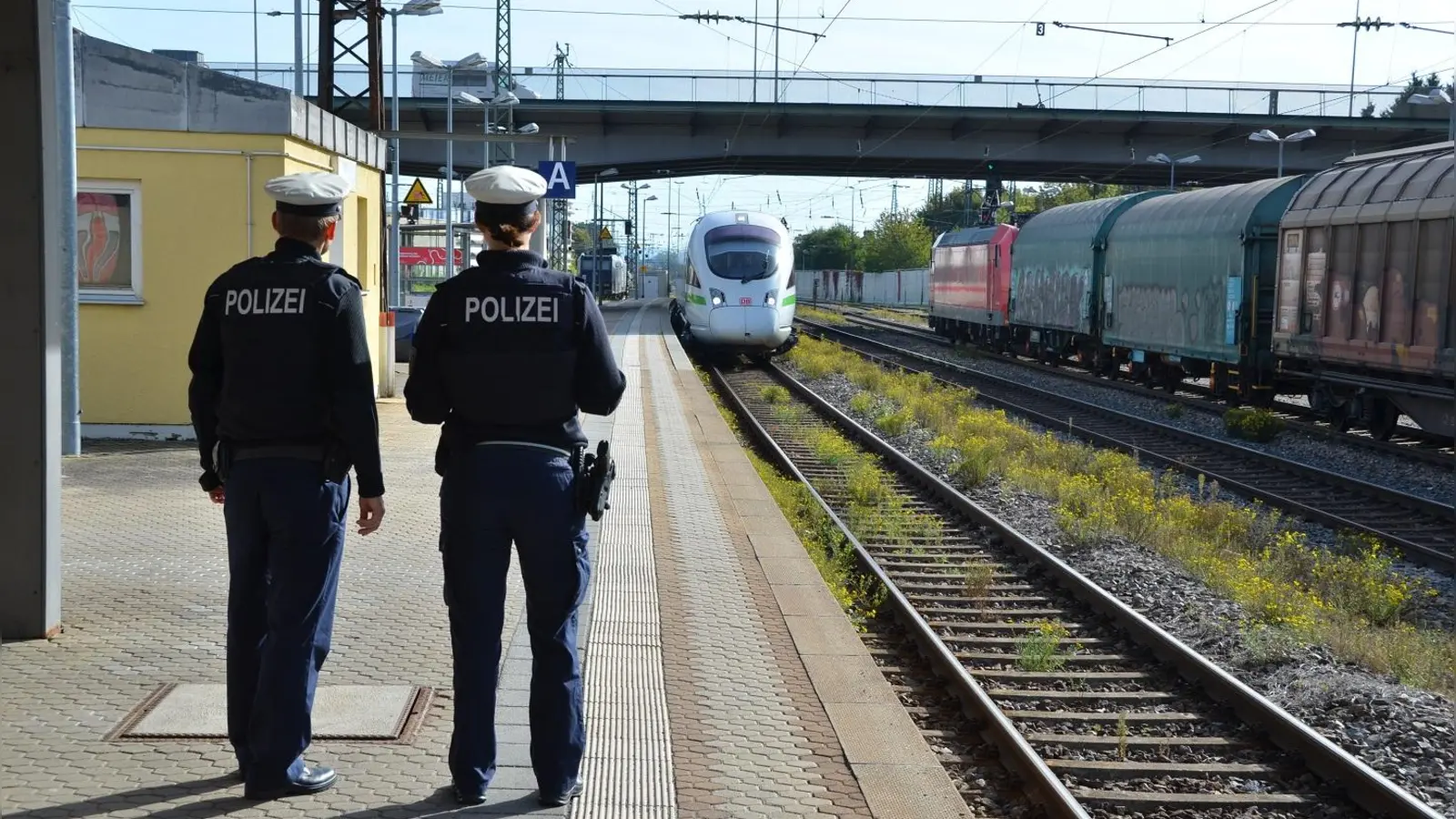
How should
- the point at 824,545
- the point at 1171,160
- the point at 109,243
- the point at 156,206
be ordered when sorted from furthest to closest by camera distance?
the point at 1171,160
the point at 109,243
the point at 156,206
the point at 824,545

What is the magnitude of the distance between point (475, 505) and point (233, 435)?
803mm

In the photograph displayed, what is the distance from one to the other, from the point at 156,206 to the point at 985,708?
9835 millimetres

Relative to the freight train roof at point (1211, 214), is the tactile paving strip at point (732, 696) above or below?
below

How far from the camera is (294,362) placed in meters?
4.84

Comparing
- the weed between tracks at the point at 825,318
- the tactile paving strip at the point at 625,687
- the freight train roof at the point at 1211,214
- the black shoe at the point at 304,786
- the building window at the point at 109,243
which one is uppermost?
the freight train roof at the point at 1211,214

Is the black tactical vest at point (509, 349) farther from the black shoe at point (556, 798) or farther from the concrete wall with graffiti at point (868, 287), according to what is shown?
the concrete wall with graffiti at point (868, 287)

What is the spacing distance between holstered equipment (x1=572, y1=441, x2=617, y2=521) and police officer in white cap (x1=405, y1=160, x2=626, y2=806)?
0.02m

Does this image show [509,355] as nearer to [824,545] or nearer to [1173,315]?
[824,545]

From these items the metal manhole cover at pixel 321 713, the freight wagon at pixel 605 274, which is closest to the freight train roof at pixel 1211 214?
the metal manhole cover at pixel 321 713

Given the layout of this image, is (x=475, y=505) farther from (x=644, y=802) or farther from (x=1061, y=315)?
(x=1061, y=315)

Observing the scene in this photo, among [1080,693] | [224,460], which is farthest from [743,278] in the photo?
[224,460]

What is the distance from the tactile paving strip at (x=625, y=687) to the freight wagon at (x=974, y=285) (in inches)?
1025

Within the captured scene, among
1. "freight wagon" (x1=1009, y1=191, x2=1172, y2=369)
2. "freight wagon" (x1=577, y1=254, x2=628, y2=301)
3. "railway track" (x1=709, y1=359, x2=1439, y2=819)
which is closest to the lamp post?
"freight wagon" (x1=577, y1=254, x2=628, y2=301)

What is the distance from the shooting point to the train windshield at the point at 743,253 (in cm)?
2880
